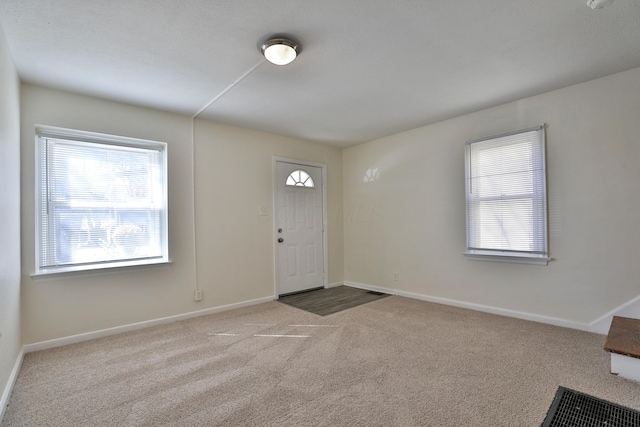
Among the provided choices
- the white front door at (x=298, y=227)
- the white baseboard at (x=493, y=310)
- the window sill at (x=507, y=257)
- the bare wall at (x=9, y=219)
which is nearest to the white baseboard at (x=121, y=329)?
the bare wall at (x=9, y=219)

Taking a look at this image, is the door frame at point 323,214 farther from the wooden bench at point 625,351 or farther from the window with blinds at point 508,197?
the wooden bench at point 625,351

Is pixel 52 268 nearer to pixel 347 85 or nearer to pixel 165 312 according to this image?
pixel 165 312

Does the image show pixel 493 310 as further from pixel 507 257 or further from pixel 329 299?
pixel 329 299

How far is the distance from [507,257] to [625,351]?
150 centimetres

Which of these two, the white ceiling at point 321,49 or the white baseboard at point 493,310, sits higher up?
the white ceiling at point 321,49

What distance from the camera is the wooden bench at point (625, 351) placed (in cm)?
208

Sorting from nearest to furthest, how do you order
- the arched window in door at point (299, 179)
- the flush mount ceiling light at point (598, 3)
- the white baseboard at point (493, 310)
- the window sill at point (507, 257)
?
the flush mount ceiling light at point (598, 3), the white baseboard at point (493, 310), the window sill at point (507, 257), the arched window in door at point (299, 179)

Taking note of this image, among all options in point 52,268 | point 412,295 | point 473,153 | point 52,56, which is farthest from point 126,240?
point 473,153

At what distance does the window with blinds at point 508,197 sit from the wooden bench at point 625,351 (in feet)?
3.32

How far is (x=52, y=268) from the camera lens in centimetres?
292

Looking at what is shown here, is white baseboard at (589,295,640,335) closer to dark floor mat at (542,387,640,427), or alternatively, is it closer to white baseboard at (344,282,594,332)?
white baseboard at (344,282,594,332)

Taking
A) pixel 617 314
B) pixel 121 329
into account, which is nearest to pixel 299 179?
pixel 121 329

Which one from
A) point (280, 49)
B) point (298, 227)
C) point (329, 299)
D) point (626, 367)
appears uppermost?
point (280, 49)

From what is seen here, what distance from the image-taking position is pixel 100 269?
3070 mm
